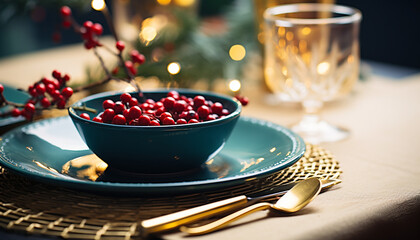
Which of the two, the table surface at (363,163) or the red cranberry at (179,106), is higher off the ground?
the red cranberry at (179,106)

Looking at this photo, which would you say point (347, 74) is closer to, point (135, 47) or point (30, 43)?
point (135, 47)

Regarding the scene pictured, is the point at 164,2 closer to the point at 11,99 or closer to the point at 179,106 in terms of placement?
the point at 11,99

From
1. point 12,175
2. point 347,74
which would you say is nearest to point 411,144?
point 347,74

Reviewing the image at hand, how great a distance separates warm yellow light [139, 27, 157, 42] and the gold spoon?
0.59 meters

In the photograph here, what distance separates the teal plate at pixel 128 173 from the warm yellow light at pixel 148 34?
0.37 m

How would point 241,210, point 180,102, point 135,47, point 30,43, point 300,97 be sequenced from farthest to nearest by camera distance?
point 30,43 < point 135,47 < point 300,97 < point 180,102 < point 241,210

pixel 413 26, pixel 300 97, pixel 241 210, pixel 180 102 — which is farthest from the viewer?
pixel 413 26

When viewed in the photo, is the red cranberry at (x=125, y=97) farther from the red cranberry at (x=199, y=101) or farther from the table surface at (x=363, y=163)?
→ the table surface at (x=363, y=163)

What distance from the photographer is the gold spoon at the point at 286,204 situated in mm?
413

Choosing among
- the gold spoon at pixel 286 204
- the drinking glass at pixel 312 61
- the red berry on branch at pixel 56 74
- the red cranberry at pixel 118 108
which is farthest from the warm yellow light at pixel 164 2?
the gold spoon at pixel 286 204

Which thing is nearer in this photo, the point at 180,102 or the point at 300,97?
the point at 180,102

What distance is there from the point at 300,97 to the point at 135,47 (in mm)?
368

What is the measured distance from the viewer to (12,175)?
1.75 ft

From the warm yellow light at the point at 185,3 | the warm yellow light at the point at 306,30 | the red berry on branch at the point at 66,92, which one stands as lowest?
the red berry on branch at the point at 66,92
